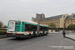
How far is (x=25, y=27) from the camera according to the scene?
1517 cm

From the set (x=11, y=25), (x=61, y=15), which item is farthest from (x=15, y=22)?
(x=61, y=15)

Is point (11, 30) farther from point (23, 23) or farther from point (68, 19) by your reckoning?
point (68, 19)

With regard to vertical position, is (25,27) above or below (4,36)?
above

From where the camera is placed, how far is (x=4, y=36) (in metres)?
17.3

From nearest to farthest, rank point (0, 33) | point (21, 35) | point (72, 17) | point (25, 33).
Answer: point (21, 35) → point (25, 33) → point (0, 33) → point (72, 17)

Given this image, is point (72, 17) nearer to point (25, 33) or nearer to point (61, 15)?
point (61, 15)

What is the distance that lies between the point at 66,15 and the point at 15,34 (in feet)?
257

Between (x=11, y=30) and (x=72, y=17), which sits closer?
(x=11, y=30)

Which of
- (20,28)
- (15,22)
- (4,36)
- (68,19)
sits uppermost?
(68,19)

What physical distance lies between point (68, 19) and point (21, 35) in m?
72.4

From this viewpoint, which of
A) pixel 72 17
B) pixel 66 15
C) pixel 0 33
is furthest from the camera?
pixel 66 15

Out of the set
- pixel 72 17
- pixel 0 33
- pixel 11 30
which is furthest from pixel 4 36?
pixel 72 17

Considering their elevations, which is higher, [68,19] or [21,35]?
[68,19]

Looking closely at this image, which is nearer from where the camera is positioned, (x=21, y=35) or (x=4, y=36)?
(x=21, y=35)
